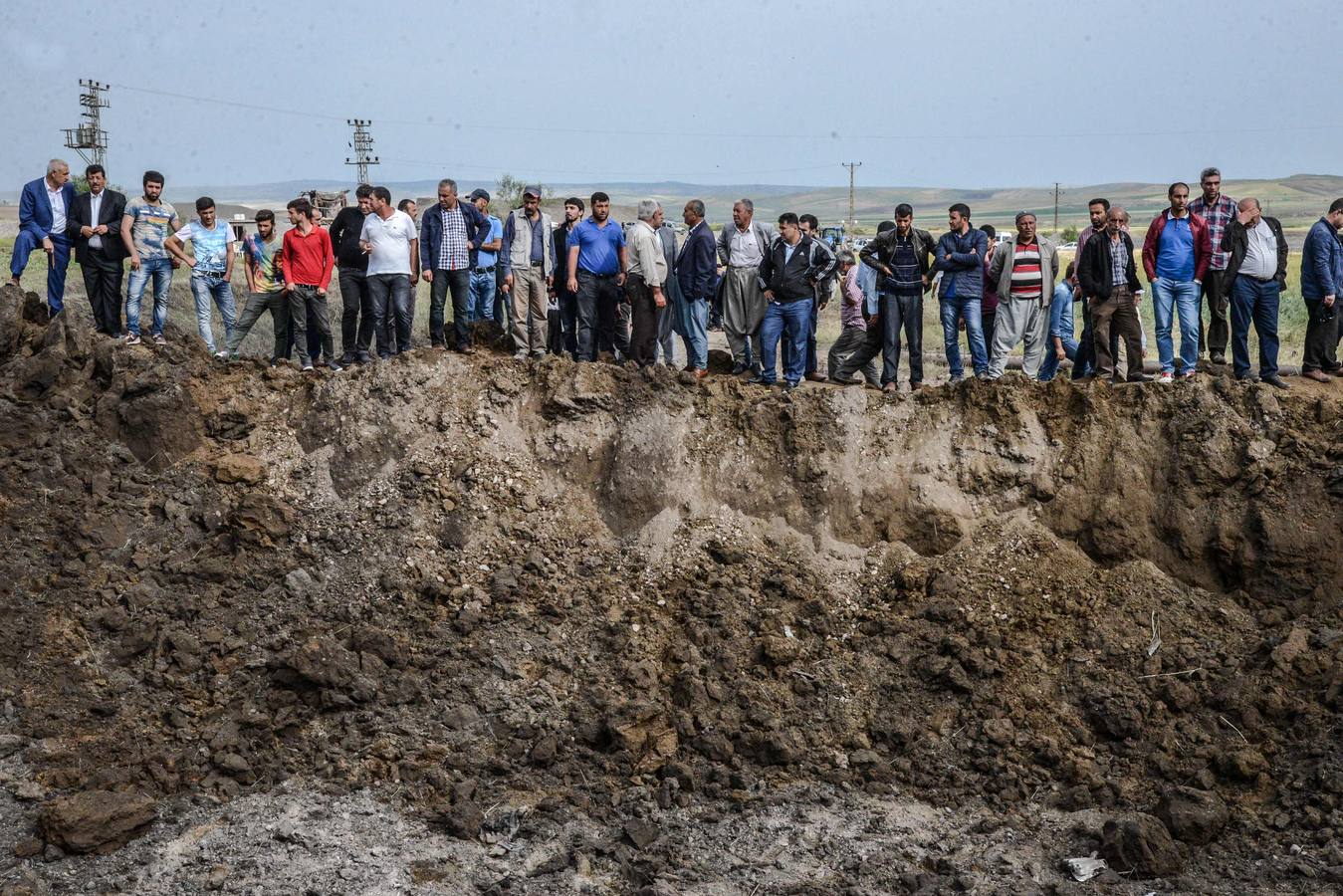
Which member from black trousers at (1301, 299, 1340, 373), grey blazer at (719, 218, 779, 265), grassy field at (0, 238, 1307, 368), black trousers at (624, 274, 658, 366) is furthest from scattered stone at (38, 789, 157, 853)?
black trousers at (1301, 299, 1340, 373)

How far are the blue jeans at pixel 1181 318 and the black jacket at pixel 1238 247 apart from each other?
1.19 feet

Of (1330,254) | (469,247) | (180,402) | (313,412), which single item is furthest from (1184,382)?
(180,402)

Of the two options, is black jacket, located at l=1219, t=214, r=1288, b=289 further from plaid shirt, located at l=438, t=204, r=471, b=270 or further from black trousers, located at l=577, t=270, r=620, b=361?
plaid shirt, located at l=438, t=204, r=471, b=270

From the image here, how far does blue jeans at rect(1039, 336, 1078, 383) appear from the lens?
13023mm

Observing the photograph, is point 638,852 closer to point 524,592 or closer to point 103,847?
point 524,592

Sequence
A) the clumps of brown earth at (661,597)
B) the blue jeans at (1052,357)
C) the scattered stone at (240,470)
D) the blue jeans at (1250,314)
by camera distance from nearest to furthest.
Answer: the clumps of brown earth at (661,597), the scattered stone at (240,470), the blue jeans at (1250,314), the blue jeans at (1052,357)

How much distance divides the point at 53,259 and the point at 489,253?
14.4ft

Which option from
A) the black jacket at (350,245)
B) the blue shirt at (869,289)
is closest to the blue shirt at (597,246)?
the black jacket at (350,245)

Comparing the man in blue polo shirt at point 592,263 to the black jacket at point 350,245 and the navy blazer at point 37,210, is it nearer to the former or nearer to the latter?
the black jacket at point 350,245

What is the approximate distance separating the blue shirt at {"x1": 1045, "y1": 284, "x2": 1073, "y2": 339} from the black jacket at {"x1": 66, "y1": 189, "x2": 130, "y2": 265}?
9601 mm

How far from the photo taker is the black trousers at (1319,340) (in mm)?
11617

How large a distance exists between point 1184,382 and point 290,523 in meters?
7.56

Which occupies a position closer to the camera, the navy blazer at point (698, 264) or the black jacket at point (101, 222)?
the navy blazer at point (698, 264)

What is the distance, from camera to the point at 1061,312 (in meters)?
14.2
